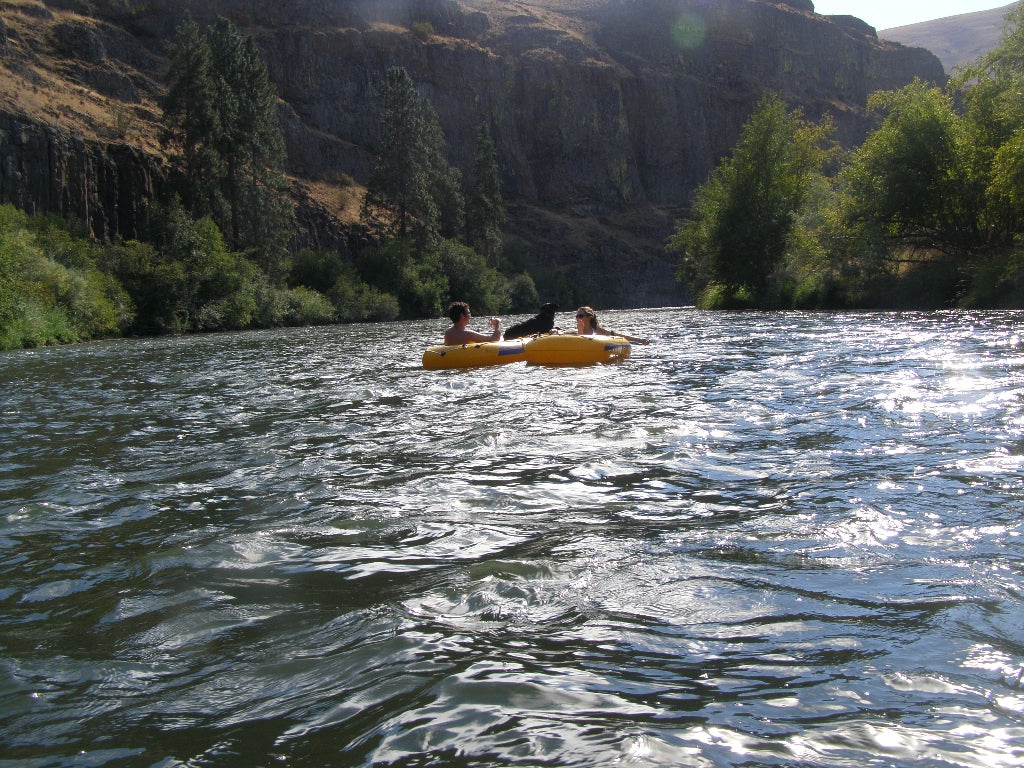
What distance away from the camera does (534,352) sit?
12.4 metres

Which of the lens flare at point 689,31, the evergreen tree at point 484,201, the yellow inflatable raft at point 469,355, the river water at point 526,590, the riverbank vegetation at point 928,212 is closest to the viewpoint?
the river water at point 526,590

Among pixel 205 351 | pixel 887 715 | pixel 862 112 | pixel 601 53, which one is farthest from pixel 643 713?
pixel 862 112

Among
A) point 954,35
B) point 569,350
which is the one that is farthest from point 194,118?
point 954,35

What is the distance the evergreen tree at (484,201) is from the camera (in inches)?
2416

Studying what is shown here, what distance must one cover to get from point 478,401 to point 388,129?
147ft

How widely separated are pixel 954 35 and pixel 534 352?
192 m

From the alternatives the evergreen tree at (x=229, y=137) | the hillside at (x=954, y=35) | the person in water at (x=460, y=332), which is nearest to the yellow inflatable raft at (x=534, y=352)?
the person in water at (x=460, y=332)

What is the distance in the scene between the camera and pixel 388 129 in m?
50.4

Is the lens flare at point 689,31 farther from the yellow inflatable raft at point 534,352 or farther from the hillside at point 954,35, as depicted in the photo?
the yellow inflatable raft at point 534,352

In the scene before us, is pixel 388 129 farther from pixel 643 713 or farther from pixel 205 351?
pixel 643 713

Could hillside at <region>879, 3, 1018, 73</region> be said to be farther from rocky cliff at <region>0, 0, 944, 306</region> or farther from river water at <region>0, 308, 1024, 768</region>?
river water at <region>0, 308, 1024, 768</region>

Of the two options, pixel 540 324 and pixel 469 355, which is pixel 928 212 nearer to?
pixel 540 324

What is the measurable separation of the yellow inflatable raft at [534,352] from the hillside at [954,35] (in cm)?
15580

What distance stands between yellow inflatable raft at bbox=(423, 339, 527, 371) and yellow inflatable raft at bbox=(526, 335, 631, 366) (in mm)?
447
